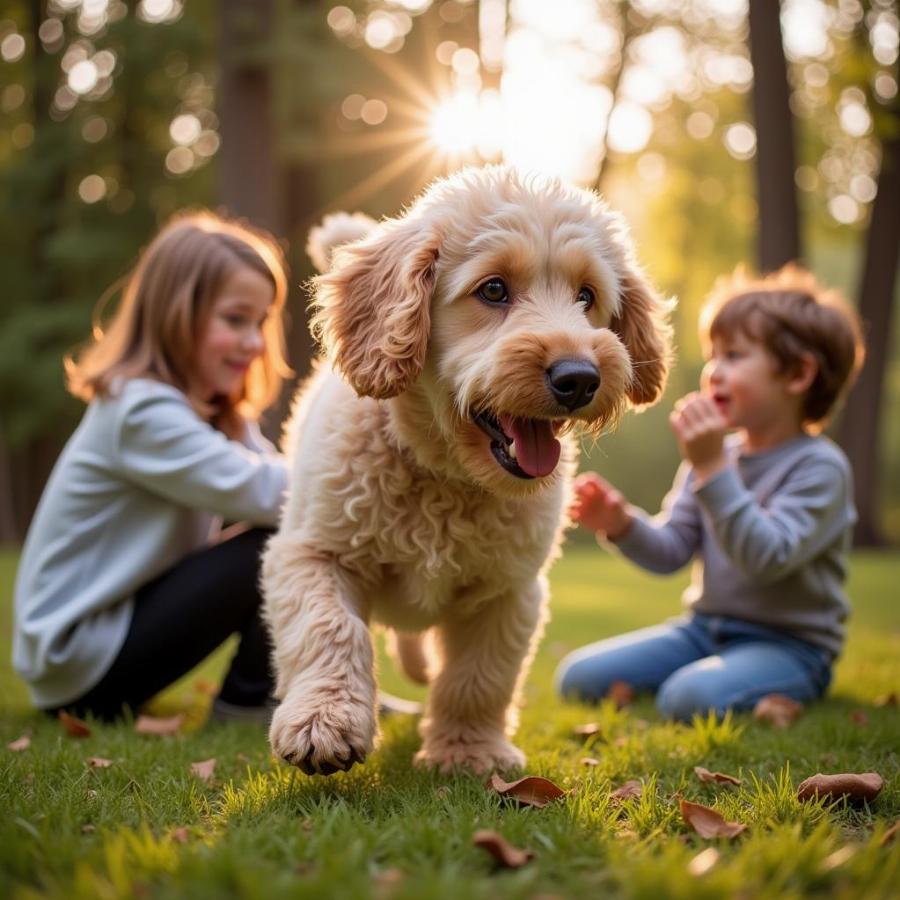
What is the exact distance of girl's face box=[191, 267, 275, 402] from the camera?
14.3 feet

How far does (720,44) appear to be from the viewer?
69.1ft

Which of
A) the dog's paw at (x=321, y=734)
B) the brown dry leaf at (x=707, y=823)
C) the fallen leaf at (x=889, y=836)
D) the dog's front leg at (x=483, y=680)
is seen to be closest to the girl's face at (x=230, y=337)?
the dog's front leg at (x=483, y=680)

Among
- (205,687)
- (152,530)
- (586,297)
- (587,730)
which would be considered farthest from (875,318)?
(152,530)

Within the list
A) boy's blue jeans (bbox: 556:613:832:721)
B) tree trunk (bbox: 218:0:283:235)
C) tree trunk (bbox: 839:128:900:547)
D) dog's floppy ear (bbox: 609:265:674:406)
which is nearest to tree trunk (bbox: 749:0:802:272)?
tree trunk (bbox: 839:128:900:547)

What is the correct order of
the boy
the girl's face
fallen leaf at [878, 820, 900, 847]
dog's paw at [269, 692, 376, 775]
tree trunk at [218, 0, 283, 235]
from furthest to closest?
1. tree trunk at [218, 0, 283, 235]
2. the girl's face
3. the boy
4. dog's paw at [269, 692, 376, 775]
5. fallen leaf at [878, 820, 900, 847]

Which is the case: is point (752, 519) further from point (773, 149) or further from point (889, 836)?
point (773, 149)

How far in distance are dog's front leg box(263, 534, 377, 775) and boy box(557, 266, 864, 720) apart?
149cm

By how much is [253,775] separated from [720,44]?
21532 millimetres

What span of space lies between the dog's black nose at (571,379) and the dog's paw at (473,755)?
46.1 inches

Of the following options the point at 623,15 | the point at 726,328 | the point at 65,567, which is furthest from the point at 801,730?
the point at 623,15

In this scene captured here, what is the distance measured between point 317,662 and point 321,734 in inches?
11.4

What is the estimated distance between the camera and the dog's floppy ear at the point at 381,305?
287 cm

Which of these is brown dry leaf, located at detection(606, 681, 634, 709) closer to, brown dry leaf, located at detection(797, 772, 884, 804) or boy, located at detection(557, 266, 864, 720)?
boy, located at detection(557, 266, 864, 720)

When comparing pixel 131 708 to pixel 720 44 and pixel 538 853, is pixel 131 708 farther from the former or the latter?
pixel 720 44
